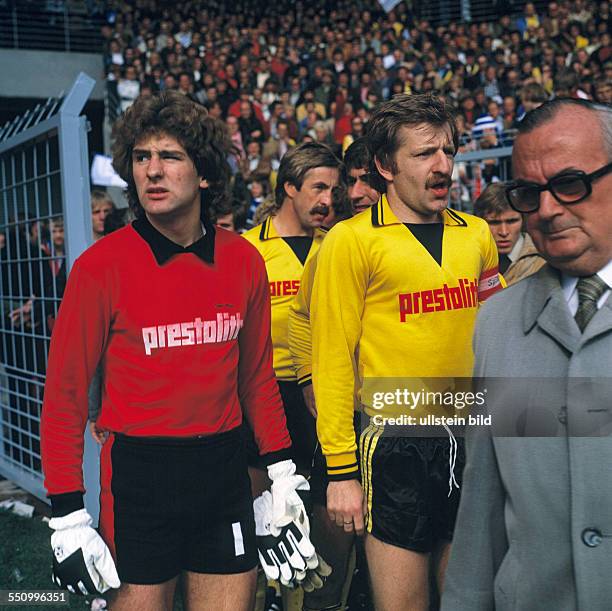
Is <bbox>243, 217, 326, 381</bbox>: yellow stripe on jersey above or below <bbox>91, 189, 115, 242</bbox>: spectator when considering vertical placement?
below

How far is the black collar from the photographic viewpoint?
230 cm

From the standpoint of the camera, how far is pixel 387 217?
2.63 m

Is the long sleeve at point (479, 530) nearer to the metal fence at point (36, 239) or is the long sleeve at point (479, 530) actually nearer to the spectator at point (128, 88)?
the metal fence at point (36, 239)

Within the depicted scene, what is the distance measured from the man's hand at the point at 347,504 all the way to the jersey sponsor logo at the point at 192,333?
581 millimetres

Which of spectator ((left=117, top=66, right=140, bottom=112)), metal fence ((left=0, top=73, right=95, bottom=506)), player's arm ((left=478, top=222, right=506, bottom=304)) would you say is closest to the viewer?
player's arm ((left=478, top=222, right=506, bottom=304))

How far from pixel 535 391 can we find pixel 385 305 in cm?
105

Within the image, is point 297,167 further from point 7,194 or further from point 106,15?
point 106,15

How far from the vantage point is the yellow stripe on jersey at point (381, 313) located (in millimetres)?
2531

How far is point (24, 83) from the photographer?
56.8 feet

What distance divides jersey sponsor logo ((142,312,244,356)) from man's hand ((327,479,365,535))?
22.9 inches

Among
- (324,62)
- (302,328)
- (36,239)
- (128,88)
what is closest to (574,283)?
(302,328)

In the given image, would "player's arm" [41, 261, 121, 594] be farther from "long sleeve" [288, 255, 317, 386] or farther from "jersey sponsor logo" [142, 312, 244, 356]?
"long sleeve" [288, 255, 317, 386]

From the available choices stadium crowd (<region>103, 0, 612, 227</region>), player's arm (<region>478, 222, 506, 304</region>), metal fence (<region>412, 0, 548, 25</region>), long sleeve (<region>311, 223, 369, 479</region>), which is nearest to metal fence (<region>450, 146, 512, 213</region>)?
player's arm (<region>478, 222, 506, 304</region>)

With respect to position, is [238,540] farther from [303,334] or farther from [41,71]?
[41,71]
